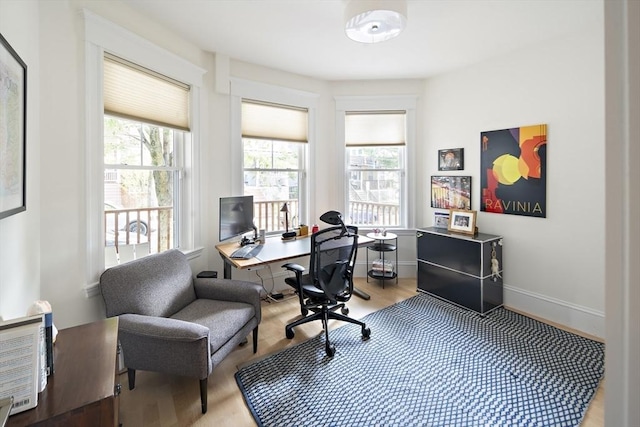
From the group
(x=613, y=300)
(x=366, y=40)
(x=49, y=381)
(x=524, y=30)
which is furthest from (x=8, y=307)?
(x=524, y=30)

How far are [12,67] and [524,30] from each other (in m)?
3.52

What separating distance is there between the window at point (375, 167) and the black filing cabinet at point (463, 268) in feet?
2.39

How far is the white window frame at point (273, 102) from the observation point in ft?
10.4

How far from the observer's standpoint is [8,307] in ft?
4.25

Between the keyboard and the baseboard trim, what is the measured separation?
2655 millimetres

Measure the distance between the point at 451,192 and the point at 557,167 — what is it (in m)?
1.04

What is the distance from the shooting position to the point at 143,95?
93.2 inches

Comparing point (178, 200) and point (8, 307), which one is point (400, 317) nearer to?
point (178, 200)

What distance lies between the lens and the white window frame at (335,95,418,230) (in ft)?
12.4

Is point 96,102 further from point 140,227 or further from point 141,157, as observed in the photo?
point 140,227

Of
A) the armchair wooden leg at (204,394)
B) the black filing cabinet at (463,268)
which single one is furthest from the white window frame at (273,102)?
the armchair wooden leg at (204,394)

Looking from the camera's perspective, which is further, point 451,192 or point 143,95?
point 451,192

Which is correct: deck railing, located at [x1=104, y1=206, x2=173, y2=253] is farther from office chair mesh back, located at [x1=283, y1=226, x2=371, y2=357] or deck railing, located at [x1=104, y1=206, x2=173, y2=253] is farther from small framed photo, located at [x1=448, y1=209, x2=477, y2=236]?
small framed photo, located at [x1=448, y1=209, x2=477, y2=236]

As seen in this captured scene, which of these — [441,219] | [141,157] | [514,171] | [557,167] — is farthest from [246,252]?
[557,167]
